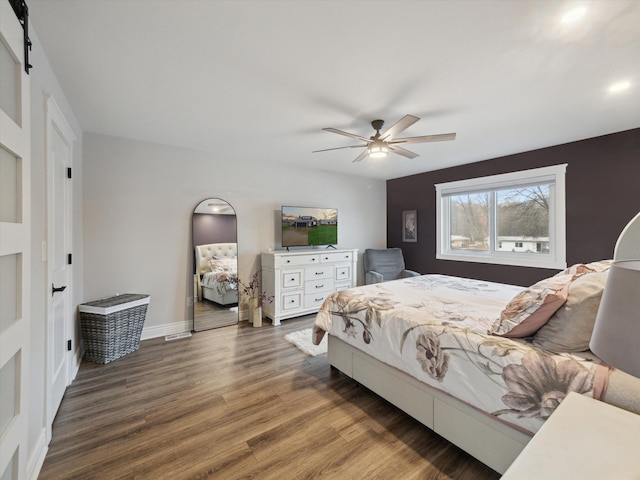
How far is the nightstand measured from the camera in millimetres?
713

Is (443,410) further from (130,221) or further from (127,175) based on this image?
(127,175)

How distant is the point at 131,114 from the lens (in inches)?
102

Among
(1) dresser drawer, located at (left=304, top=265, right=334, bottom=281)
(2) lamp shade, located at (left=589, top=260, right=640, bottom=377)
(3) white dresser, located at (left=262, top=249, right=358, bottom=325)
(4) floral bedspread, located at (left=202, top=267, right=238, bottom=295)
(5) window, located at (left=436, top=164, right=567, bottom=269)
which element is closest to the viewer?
(2) lamp shade, located at (left=589, top=260, right=640, bottom=377)

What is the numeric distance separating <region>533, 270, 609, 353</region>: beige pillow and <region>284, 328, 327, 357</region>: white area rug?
2.06 m

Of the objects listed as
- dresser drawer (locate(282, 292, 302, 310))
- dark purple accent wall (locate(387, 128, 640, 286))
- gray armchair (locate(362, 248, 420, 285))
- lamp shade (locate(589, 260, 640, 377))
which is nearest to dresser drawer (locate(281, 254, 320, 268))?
dresser drawer (locate(282, 292, 302, 310))

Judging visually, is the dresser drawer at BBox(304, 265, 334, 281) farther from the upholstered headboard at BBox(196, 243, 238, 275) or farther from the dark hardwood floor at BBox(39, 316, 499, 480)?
the dark hardwood floor at BBox(39, 316, 499, 480)

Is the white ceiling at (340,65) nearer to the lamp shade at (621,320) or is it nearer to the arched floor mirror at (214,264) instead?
the arched floor mirror at (214,264)

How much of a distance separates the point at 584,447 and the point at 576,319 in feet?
2.24

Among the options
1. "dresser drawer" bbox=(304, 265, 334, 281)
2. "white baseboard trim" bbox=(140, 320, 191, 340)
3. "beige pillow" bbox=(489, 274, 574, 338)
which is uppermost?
"beige pillow" bbox=(489, 274, 574, 338)

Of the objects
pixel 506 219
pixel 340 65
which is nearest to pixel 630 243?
pixel 340 65

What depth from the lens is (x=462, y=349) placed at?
1.53m

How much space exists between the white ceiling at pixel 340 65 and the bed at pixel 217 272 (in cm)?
152

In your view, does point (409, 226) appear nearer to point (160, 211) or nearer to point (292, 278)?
point (292, 278)

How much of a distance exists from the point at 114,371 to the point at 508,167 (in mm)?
5347
